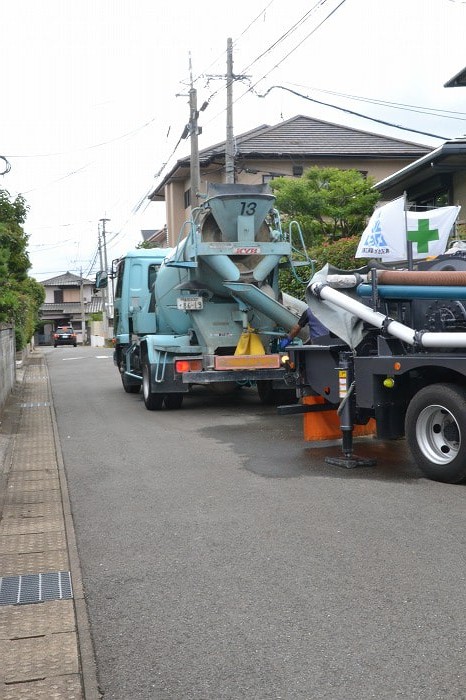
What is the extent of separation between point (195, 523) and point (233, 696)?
295 centimetres

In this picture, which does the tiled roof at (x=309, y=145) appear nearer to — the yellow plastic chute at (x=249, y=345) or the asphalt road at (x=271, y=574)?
the yellow plastic chute at (x=249, y=345)

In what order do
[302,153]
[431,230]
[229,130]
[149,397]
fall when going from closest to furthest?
[431,230] → [149,397] → [229,130] → [302,153]

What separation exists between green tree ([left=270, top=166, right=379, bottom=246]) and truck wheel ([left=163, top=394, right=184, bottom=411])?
9.26 meters

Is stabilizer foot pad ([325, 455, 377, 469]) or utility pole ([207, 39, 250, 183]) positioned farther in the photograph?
utility pole ([207, 39, 250, 183])

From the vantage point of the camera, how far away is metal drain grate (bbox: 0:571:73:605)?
4926 millimetres

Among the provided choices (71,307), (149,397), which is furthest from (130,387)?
(71,307)

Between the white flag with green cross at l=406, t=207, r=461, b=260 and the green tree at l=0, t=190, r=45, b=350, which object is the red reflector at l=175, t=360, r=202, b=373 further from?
the white flag with green cross at l=406, t=207, r=461, b=260

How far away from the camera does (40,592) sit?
16.6 ft

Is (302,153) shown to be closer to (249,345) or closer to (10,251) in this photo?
(10,251)

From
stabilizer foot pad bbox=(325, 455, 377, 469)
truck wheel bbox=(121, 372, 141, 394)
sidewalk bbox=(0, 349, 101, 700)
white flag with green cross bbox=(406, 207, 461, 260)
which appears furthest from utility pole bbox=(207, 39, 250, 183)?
stabilizer foot pad bbox=(325, 455, 377, 469)

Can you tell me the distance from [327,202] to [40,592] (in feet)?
62.5

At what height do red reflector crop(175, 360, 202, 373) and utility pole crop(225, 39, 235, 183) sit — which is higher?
utility pole crop(225, 39, 235, 183)

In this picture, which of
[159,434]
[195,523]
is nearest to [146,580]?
[195,523]

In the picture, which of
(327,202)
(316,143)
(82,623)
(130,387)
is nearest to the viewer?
(82,623)
